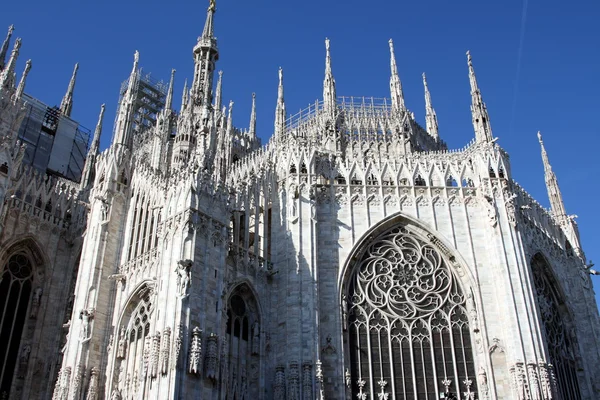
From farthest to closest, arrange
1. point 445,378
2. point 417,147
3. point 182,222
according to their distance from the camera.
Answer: point 417,147
point 445,378
point 182,222

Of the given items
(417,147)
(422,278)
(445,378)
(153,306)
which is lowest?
(445,378)


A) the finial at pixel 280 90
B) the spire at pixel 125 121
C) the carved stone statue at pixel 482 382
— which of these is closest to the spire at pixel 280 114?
the finial at pixel 280 90

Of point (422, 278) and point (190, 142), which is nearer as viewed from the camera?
point (422, 278)

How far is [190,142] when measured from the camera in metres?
31.2

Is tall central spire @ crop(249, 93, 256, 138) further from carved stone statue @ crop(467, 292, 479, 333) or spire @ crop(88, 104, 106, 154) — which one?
carved stone statue @ crop(467, 292, 479, 333)

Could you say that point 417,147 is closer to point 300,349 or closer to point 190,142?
point 190,142

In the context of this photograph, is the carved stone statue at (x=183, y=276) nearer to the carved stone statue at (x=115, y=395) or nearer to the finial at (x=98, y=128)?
the carved stone statue at (x=115, y=395)

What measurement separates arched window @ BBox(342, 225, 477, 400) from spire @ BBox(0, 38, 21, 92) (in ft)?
68.0

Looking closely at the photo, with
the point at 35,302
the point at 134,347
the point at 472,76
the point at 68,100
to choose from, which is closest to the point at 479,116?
the point at 472,76

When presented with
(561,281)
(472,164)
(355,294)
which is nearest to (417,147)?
(472,164)

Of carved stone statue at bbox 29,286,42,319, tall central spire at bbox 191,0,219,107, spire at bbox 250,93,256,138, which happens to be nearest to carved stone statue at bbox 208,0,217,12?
tall central spire at bbox 191,0,219,107

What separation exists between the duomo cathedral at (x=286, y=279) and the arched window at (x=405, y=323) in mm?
69

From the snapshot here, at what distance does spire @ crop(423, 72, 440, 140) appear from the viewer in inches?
1833

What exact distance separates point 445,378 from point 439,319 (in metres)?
2.67
